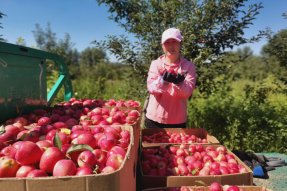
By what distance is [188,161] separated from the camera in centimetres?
177

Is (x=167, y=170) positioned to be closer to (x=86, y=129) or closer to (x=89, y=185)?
(x=86, y=129)

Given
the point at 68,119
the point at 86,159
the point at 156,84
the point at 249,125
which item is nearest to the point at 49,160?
the point at 86,159

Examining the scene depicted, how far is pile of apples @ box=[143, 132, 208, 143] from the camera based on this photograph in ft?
7.28

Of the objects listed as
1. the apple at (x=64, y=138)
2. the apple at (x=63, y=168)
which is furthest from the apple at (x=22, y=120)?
the apple at (x=63, y=168)

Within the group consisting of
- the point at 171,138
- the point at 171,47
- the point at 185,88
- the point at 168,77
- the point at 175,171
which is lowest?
the point at 175,171

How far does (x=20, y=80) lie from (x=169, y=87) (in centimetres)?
154

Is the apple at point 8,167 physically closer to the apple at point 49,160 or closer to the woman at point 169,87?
the apple at point 49,160

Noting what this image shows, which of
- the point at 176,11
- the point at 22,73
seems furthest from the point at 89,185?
the point at 176,11

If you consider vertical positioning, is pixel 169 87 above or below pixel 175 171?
above

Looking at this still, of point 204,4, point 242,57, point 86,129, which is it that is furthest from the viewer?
point 242,57

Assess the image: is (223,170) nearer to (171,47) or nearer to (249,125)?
(171,47)

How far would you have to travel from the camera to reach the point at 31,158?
3.10 feet

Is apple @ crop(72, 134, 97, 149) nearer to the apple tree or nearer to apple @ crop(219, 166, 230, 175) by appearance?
apple @ crop(219, 166, 230, 175)

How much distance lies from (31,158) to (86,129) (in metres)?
0.48
